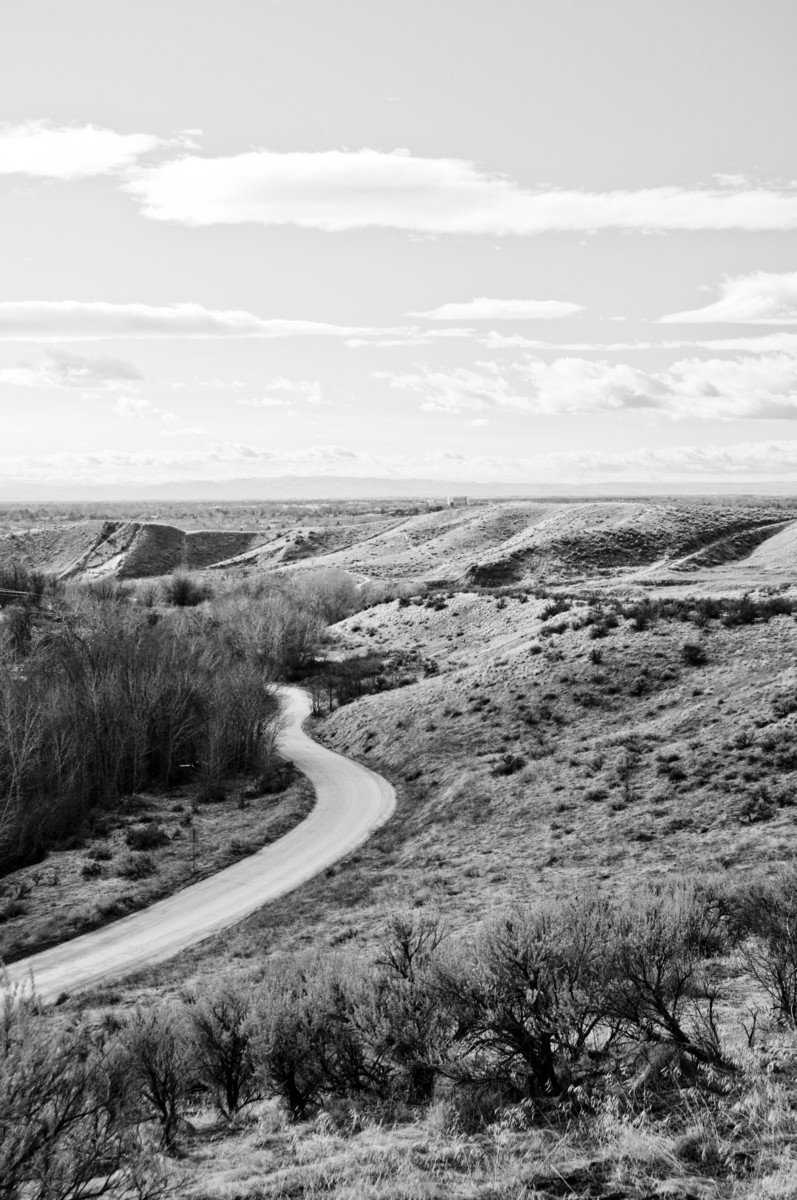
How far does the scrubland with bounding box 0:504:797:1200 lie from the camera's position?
10.3 meters

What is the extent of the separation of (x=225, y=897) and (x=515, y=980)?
64.8 feet

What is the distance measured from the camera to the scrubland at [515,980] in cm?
1028

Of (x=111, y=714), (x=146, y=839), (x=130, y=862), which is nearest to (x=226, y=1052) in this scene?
(x=130, y=862)

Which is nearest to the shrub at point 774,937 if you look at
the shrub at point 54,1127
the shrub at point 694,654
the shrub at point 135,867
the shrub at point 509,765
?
the shrub at point 54,1127

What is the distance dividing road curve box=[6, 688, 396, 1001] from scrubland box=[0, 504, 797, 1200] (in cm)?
153

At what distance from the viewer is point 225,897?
31.4 m

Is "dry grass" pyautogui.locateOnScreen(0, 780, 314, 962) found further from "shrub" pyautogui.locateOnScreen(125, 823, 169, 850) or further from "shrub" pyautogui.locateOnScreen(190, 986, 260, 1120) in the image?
"shrub" pyautogui.locateOnScreen(190, 986, 260, 1120)

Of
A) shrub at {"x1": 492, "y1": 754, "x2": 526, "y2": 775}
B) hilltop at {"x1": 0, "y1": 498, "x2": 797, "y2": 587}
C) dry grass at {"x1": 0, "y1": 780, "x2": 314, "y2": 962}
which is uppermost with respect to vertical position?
hilltop at {"x1": 0, "y1": 498, "x2": 797, "y2": 587}

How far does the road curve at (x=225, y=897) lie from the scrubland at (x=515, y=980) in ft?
5.01

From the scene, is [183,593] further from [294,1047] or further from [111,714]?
[294,1047]

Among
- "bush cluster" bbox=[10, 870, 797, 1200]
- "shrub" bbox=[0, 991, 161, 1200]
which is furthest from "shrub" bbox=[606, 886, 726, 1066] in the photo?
"shrub" bbox=[0, 991, 161, 1200]

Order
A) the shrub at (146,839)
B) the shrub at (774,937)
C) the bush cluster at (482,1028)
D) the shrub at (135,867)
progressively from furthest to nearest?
the shrub at (146,839) → the shrub at (135,867) → the shrub at (774,937) → the bush cluster at (482,1028)

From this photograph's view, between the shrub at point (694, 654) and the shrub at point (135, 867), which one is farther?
the shrub at point (694, 654)

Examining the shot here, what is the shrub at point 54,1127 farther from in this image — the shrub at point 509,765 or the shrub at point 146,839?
the shrub at point 509,765
